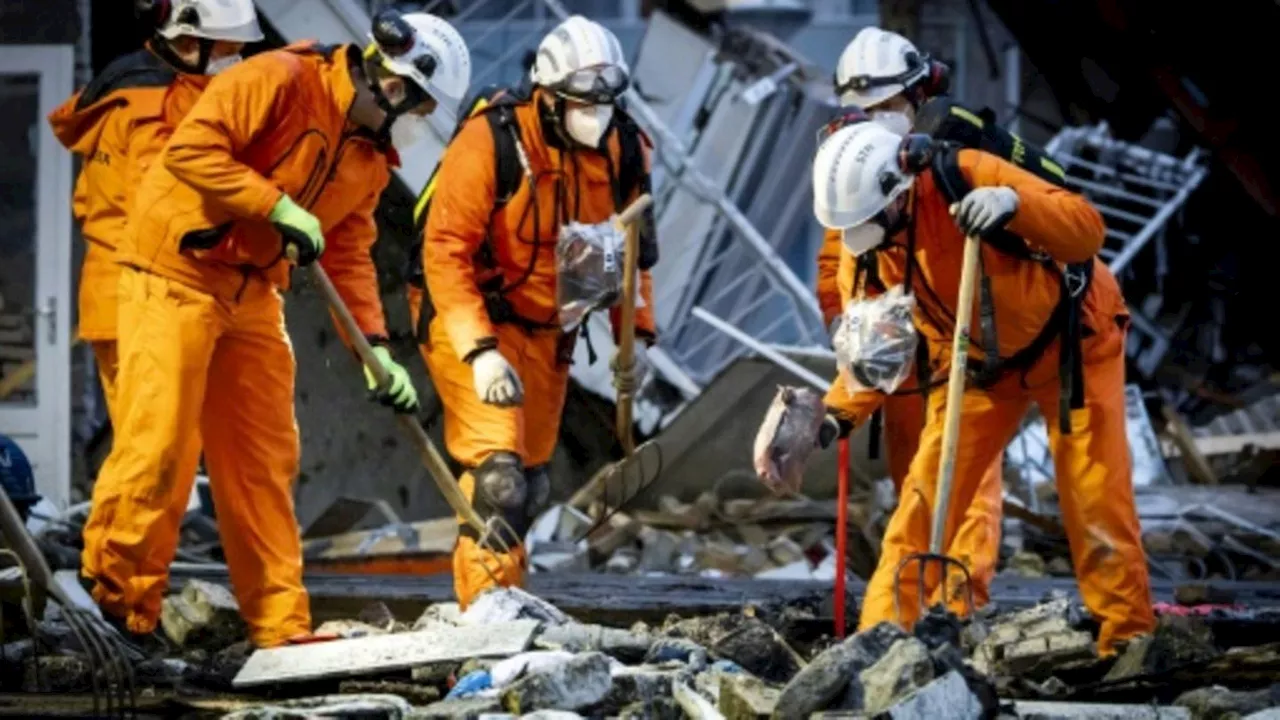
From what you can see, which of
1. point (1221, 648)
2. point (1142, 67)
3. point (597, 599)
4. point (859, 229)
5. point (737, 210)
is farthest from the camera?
point (1142, 67)

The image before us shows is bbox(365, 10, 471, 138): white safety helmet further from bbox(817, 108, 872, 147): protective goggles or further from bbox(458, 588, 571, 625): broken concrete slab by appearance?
bbox(458, 588, 571, 625): broken concrete slab

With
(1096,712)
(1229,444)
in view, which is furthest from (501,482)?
(1229,444)

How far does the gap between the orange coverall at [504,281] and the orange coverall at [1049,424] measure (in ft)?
4.55

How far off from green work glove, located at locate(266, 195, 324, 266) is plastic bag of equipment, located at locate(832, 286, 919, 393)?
5.34 ft

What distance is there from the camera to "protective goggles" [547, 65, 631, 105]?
11.3 meters

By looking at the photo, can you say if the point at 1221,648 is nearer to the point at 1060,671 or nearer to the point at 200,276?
the point at 1060,671

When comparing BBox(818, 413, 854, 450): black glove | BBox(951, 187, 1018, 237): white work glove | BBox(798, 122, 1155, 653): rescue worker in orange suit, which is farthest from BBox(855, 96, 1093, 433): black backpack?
BBox(818, 413, 854, 450): black glove

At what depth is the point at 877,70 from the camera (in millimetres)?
11977

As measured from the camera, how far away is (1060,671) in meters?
10.5

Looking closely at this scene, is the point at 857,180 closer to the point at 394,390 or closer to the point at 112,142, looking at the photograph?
the point at 394,390

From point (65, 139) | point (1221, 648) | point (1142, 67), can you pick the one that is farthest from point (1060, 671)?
point (1142, 67)

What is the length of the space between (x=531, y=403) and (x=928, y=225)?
6.20 feet

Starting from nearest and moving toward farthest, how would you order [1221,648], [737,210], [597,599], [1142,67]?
1. [1221,648]
2. [597,599]
3. [737,210]
4. [1142,67]

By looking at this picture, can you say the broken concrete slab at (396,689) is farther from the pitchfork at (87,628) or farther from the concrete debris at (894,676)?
the concrete debris at (894,676)
